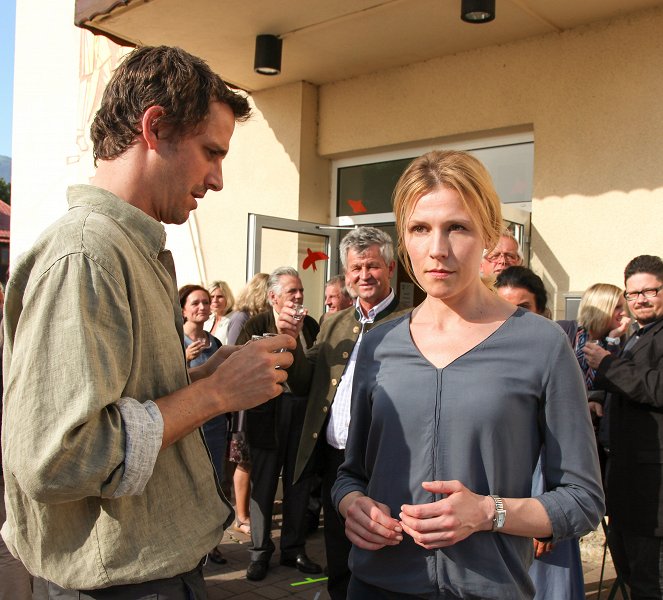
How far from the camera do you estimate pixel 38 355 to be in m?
1.25

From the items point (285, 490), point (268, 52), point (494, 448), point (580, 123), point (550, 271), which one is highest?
point (268, 52)

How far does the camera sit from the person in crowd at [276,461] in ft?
16.4

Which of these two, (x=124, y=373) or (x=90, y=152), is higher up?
(x=90, y=152)

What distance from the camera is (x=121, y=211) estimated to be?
1484 millimetres

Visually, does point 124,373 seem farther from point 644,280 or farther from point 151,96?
point 644,280

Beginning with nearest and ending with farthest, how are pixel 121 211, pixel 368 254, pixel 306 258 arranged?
pixel 121 211, pixel 368 254, pixel 306 258

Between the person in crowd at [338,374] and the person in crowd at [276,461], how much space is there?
2.89 ft

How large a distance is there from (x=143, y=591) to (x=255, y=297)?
4.79 m

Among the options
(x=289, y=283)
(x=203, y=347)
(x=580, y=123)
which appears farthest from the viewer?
(x=580, y=123)

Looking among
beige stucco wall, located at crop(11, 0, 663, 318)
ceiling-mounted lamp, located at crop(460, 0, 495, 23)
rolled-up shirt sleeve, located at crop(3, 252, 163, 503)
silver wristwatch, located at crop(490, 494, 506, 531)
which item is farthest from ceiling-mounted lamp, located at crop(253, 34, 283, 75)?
silver wristwatch, located at crop(490, 494, 506, 531)

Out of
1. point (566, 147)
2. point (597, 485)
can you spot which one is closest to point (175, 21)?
point (566, 147)

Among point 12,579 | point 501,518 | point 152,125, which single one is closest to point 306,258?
point 12,579

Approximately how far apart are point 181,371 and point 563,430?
0.90m

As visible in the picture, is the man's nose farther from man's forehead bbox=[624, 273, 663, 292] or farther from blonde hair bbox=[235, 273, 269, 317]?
blonde hair bbox=[235, 273, 269, 317]
